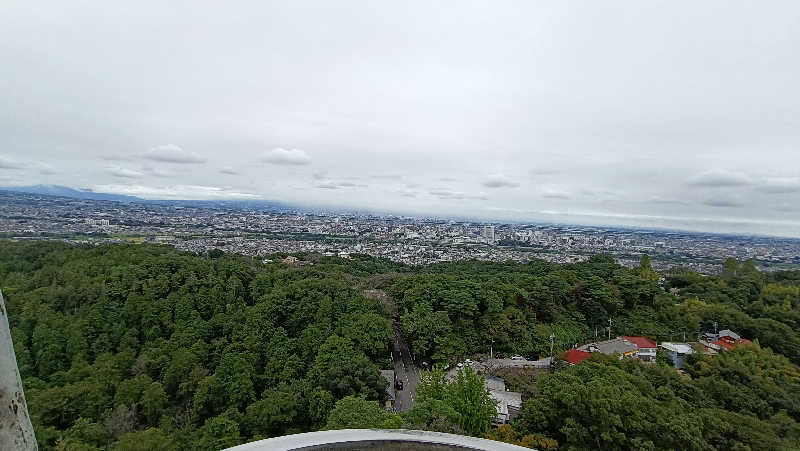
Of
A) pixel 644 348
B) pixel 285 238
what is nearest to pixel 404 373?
pixel 644 348

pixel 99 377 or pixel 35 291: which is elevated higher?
pixel 35 291

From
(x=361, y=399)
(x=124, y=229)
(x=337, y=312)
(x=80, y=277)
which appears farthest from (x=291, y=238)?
(x=361, y=399)

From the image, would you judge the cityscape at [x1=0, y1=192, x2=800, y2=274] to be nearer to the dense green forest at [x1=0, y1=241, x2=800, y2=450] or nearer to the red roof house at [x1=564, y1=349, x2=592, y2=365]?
the dense green forest at [x1=0, y1=241, x2=800, y2=450]

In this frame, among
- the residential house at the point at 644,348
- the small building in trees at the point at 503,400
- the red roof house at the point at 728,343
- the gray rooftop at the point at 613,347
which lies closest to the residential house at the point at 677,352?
the residential house at the point at 644,348

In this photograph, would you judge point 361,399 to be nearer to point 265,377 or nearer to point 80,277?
point 265,377

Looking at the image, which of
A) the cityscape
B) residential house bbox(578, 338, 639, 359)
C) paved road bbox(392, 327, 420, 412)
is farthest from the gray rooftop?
the cityscape

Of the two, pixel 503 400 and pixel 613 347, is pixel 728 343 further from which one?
pixel 503 400

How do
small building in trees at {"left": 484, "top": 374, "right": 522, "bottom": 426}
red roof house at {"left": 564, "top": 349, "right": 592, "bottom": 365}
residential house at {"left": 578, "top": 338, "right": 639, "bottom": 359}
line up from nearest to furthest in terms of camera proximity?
small building in trees at {"left": 484, "top": 374, "right": 522, "bottom": 426}
red roof house at {"left": 564, "top": 349, "right": 592, "bottom": 365}
residential house at {"left": 578, "top": 338, "right": 639, "bottom": 359}

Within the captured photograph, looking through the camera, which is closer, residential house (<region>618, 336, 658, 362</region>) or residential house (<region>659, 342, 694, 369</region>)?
residential house (<region>659, 342, 694, 369</region>)
